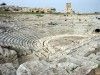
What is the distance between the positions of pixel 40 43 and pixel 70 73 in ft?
32.9

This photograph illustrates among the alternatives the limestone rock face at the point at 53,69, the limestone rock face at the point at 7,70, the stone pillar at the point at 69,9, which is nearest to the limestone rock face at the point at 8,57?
the limestone rock face at the point at 7,70

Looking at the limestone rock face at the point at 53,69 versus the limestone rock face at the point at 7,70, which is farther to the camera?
the limestone rock face at the point at 7,70

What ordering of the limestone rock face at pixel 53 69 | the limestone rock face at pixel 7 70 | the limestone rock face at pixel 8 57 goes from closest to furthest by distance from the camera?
the limestone rock face at pixel 53 69 < the limestone rock face at pixel 7 70 < the limestone rock face at pixel 8 57

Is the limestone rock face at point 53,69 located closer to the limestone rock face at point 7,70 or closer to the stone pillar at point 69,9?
the limestone rock face at point 7,70

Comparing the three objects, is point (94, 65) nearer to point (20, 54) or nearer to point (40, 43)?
point (20, 54)

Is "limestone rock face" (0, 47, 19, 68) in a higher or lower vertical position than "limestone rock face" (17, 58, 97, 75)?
lower

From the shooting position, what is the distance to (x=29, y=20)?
28141 mm

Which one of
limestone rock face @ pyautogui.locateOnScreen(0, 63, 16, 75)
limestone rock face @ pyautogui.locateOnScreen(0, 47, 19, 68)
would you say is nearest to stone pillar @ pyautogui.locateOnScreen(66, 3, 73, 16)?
limestone rock face @ pyautogui.locateOnScreen(0, 47, 19, 68)

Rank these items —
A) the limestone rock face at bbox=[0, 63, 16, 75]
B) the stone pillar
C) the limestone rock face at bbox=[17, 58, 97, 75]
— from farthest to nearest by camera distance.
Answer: the stone pillar → the limestone rock face at bbox=[0, 63, 16, 75] → the limestone rock face at bbox=[17, 58, 97, 75]

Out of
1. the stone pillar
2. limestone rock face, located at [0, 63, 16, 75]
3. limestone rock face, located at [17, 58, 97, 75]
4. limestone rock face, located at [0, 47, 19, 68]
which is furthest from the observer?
the stone pillar

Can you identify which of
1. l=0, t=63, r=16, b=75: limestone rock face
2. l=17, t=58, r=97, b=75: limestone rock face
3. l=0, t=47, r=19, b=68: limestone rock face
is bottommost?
Answer: l=0, t=47, r=19, b=68: limestone rock face

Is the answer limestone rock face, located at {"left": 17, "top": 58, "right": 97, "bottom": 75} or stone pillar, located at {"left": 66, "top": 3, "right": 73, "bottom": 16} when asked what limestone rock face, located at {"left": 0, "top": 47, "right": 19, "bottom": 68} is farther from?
stone pillar, located at {"left": 66, "top": 3, "right": 73, "bottom": 16}

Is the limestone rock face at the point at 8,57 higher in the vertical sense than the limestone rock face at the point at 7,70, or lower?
lower

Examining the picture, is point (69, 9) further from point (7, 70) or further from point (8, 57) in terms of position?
point (7, 70)
